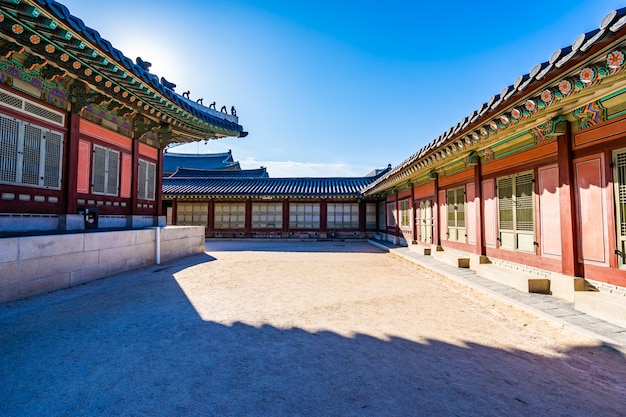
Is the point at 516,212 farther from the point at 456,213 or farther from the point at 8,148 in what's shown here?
the point at 8,148

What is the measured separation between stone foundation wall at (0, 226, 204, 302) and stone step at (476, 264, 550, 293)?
8.53 metres

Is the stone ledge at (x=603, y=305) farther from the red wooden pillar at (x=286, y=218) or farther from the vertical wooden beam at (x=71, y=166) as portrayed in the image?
the red wooden pillar at (x=286, y=218)

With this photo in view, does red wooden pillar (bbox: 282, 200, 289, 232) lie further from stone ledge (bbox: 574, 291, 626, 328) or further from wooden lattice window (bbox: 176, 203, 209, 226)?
stone ledge (bbox: 574, 291, 626, 328)

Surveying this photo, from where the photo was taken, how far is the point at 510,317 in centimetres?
410

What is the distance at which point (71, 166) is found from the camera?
661 centimetres

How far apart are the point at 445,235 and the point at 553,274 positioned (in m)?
4.47

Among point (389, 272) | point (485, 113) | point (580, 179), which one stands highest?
point (485, 113)

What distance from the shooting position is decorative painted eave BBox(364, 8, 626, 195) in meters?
2.71

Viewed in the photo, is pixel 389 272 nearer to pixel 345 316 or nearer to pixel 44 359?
pixel 345 316

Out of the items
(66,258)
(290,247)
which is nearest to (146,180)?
(66,258)

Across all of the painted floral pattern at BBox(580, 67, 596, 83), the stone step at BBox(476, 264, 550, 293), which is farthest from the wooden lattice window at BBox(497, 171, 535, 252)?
the painted floral pattern at BBox(580, 67, 596, 83)

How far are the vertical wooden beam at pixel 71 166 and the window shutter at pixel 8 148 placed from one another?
0.94m

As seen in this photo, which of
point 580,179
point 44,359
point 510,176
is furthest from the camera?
point 510,176

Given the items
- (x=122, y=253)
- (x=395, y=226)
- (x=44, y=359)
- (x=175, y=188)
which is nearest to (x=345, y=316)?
(x=44, y=359)
